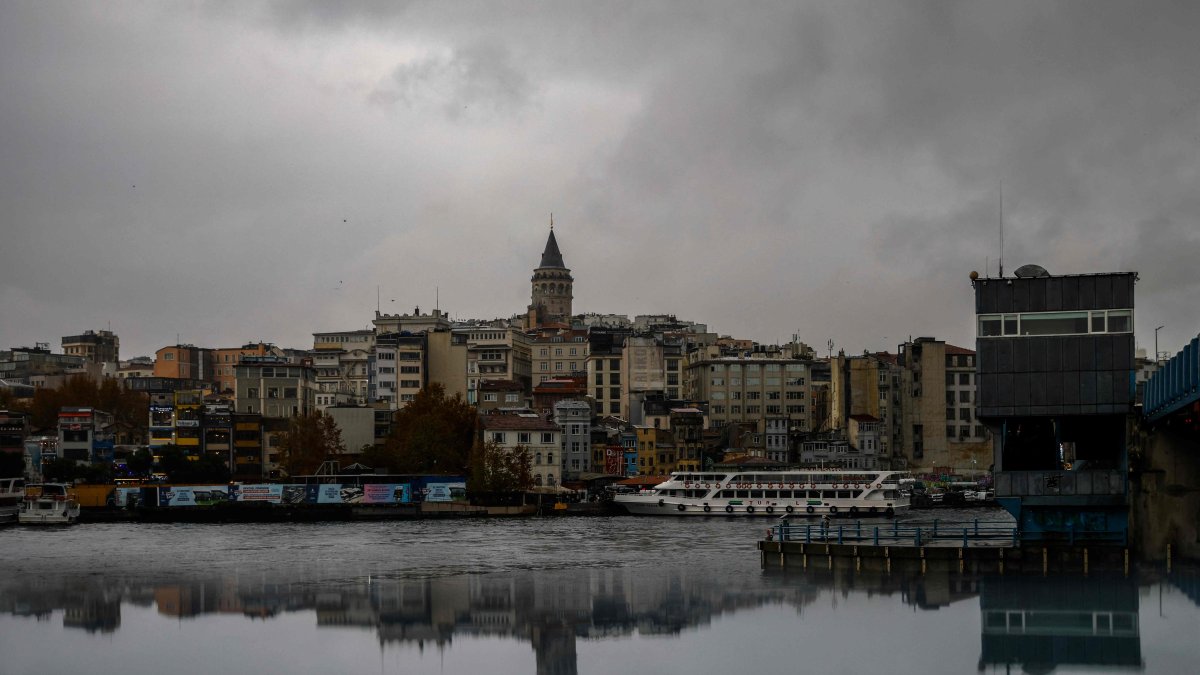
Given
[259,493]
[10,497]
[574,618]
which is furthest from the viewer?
[259,493]

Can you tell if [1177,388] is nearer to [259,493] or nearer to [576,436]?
[259,493]

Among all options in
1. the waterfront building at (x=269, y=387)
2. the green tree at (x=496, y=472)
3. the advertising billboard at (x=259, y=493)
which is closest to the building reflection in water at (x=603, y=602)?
the advertising billboard at (x=259, y=493)

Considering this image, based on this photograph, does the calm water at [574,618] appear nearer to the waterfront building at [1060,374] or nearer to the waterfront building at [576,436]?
the waterfront building at [1060,374]

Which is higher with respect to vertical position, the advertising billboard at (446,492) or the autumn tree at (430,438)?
the autumn tree at (430,438)

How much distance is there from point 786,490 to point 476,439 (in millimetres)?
33994

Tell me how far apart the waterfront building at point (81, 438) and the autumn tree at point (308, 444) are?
17947 mm

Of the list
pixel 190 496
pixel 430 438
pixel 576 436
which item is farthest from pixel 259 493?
pixel 576 436

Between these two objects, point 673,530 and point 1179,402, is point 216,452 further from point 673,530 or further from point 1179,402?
point 1179,402

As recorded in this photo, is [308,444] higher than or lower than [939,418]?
lower

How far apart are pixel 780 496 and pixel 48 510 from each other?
52896 millimetres

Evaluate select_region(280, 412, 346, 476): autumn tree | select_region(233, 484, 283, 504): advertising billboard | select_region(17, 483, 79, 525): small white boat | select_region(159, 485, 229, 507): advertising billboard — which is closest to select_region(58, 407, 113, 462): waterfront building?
select_region(280, 412, 346, 476): autumn tree

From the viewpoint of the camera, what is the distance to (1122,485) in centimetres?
Answer: 5216

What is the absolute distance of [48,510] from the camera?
352ft

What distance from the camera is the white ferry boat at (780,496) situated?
112375 millimetres
